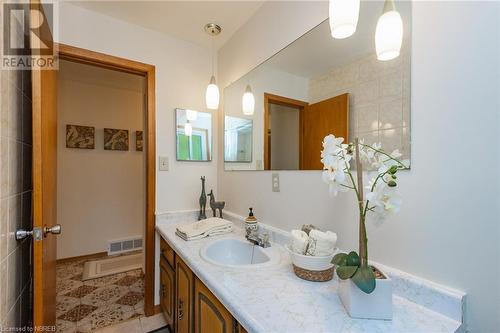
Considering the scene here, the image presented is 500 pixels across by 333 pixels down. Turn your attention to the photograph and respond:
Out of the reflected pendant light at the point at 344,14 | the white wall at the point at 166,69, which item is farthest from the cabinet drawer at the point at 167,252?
the reflected pendant light at the point at 344,14

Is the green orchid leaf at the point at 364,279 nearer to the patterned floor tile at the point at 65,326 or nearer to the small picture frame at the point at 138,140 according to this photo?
the patterned floor tile at the point at 65,326

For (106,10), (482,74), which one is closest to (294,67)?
(482,74)

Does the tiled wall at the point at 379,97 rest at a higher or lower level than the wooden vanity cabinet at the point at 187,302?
higher

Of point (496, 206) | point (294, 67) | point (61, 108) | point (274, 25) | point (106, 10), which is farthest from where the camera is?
Answer: point (61, 108)

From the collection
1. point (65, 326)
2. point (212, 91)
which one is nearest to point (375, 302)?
point (212, 91)

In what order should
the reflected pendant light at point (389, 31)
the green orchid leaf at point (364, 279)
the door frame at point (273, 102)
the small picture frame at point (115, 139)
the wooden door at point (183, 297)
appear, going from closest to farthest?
the green orchid leaf at point (364, 279), the reflected pendant light at point (389, 31), the wooden door at point (183, 297), the door frame at point (273, 102), the small picture frame at point (115, 139)

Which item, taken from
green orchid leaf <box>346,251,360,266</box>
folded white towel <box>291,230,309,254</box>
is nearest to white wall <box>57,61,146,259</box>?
folded white towel <box>291,230,309,254</box>

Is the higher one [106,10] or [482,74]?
[106,10]

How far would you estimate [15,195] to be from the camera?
3.17 ft

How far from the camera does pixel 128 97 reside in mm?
3242

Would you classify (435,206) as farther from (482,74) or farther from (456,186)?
(482,74)

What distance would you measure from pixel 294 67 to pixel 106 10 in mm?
1396

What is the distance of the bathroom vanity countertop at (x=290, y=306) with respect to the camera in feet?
2.16

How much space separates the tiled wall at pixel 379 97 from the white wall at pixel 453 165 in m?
0.03
